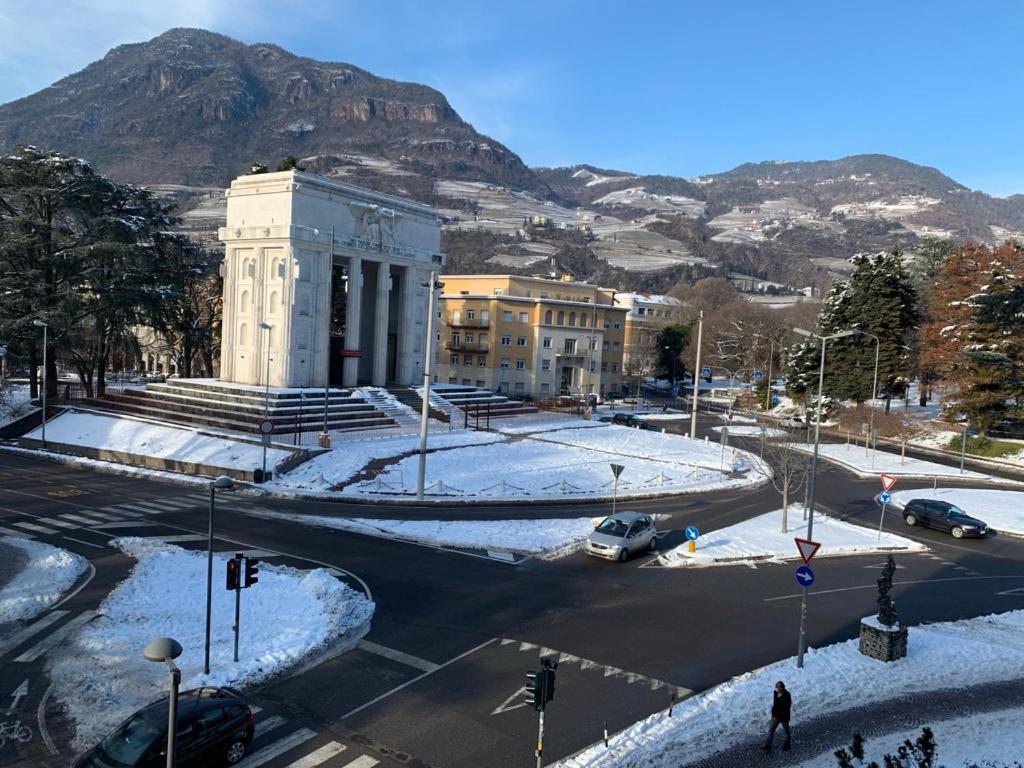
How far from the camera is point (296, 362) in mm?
50844

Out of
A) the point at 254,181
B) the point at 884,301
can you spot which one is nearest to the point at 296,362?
the point at 254,181

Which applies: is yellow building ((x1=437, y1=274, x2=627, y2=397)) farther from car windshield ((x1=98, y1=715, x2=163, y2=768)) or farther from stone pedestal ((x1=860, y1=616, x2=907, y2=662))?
car windshield ((x1=98, y1=715, x2=163, y2=768))

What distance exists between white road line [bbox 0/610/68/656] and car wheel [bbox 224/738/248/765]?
7.60m

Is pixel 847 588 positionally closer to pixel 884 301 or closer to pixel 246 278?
pixel 246 278

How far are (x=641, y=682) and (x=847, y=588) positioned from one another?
424 inches

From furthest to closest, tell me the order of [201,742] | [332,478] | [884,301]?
[884,301] < [332,478] < [201,742]

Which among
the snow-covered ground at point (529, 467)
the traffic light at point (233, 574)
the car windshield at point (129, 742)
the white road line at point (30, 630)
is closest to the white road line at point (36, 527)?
the white road line at point (30, 630)

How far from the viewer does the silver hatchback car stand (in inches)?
955

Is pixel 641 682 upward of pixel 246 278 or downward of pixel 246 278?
downward

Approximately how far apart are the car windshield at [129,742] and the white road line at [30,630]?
6.88 m

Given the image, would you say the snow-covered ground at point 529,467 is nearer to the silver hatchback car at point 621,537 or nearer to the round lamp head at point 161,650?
the silver hatchback car at point 621,537

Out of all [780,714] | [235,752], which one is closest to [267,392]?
[235,752]

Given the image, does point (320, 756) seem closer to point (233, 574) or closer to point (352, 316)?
point (233, 574)

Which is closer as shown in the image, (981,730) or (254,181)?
(981,730)
